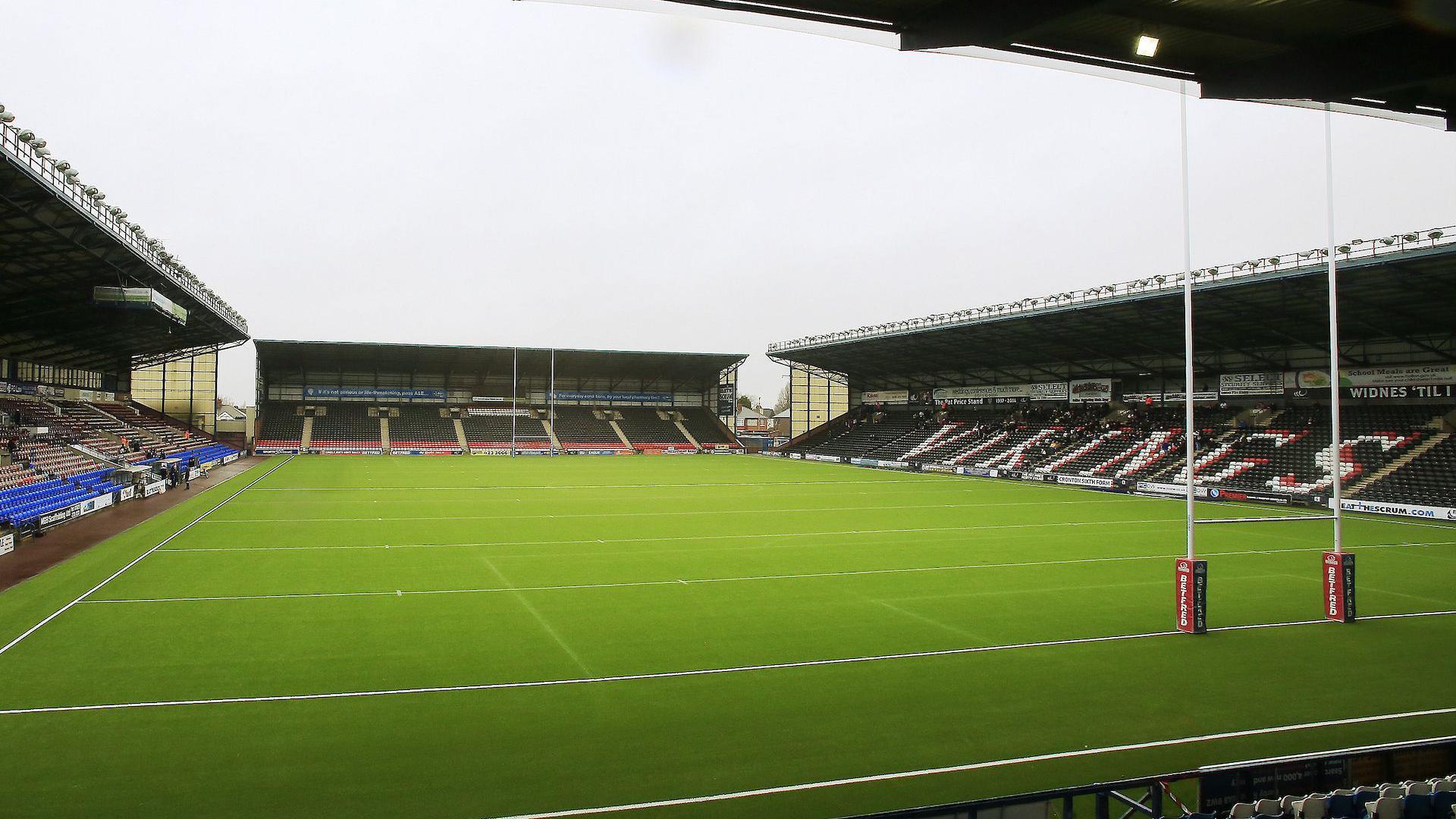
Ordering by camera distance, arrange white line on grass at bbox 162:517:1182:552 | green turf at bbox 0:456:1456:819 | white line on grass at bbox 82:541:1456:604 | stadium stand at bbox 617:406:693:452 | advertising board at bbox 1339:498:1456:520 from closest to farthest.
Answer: green turf at bbox 0:456:1456:819
white line on grass at bbox 82:541:1456:604
white line on grass at bbox 162:517:1182:552
advertising board at bbox 1339:498:1456:520
stadium stand at bbox 617:406:693:452

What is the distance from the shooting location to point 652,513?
105 feet

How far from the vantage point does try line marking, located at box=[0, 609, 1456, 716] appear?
10.1 m

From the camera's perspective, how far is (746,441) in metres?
93.7

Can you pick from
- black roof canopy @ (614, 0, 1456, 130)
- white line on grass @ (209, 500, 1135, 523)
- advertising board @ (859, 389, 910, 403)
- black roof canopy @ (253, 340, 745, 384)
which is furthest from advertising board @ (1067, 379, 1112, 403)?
black roof canopy @ (614, 0, 1456, 130)

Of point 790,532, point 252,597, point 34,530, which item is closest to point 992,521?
point 790,532

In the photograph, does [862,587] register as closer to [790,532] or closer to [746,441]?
[790,532]

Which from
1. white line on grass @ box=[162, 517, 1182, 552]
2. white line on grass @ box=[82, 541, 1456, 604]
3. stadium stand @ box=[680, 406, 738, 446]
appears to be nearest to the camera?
white line on grass @ box=[82, 541, 1456, 604]

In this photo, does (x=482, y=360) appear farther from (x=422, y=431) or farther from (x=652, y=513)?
(x=652, y=513)

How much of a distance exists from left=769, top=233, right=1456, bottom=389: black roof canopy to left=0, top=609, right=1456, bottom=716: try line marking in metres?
23.4

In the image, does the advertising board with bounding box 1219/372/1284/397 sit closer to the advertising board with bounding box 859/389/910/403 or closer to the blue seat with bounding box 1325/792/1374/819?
the advertising board with bounding box 859/389/910/403

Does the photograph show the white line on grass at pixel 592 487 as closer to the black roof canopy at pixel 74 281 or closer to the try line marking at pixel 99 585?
the try line marking at pixel 99 585

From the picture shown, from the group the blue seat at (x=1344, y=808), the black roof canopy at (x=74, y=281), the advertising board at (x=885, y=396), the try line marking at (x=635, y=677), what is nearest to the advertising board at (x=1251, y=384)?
the advertising board at (x=885, y=396)

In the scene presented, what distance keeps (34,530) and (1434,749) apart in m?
32.0

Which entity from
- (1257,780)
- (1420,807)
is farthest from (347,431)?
(1420,807)
